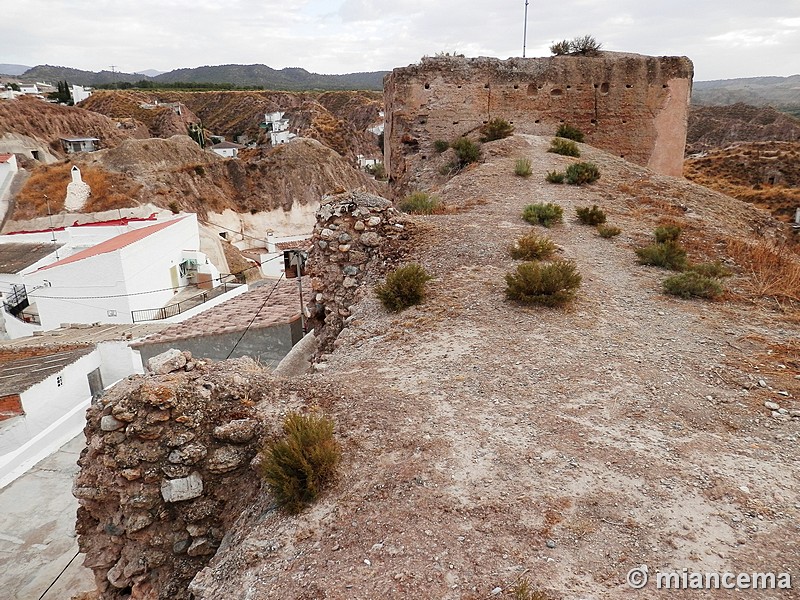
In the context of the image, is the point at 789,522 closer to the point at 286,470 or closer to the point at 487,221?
the point at 286,470

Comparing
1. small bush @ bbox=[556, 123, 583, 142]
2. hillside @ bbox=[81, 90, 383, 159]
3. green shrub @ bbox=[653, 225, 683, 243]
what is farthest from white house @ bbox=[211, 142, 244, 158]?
green shrub @ bbox=[653, 225, 683, 243]

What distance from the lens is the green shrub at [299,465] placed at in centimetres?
331

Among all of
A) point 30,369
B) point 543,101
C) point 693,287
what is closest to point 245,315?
point 30,369

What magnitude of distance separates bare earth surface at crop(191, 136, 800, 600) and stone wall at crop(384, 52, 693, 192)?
390 inches

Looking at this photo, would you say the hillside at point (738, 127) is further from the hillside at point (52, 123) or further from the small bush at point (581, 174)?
the hillside at point (52, 123)

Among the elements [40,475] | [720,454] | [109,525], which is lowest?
[40,475]

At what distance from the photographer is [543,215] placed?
30.5ft

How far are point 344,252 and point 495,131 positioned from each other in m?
9.54

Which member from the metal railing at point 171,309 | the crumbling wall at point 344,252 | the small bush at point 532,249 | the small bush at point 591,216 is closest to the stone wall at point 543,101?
the small bush at point 591,216

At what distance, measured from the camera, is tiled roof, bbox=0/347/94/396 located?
37.6 ft

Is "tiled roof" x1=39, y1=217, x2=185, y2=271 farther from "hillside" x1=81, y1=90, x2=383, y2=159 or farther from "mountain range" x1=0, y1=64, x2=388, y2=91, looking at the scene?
"mountain range" x1=0, y1=64, x2=388, y2=91

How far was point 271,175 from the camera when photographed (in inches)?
1704

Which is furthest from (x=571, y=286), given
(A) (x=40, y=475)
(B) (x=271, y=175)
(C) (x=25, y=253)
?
(B) (x=271, y=175)

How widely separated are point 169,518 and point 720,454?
3799 millimetres
